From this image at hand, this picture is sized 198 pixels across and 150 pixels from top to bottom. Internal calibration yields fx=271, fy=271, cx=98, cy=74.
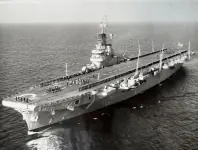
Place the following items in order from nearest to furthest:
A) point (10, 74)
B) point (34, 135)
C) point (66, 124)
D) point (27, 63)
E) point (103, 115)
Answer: point (34, 135)
point (66, 124)
point (103, 115)
point (10, 74)
point (27, 63)

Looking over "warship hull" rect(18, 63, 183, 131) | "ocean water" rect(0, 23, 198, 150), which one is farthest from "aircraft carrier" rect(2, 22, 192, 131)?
"ocean water" rect(0, 23, 198, 150)

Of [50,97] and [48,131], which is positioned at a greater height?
[50,97]

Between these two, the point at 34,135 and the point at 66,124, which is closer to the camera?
the point at 34,135

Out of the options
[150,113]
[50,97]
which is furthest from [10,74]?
[150,113]

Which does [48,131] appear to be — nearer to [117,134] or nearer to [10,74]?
[117,134]

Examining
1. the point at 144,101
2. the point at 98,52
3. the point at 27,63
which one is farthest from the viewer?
the point at 27,63

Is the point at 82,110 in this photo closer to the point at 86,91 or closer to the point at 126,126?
the point at 86,91

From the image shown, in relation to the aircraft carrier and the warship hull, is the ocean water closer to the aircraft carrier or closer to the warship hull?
the warship hull

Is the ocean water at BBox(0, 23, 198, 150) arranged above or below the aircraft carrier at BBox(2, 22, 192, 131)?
below
